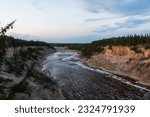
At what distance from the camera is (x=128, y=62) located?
271 ft

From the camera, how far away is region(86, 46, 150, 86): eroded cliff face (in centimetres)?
6888

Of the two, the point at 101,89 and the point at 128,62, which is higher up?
the point at 128,62

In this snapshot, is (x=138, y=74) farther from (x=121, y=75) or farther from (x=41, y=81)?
(x=41, y=81)

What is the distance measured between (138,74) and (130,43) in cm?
2693

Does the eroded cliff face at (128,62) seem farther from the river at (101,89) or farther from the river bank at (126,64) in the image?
the river at (101,89)

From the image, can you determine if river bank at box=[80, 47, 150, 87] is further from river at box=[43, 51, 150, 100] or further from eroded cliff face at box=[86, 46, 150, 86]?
river at box=[43, 51, 150, 100]

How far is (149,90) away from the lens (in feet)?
171

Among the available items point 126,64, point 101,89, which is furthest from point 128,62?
point 101,89

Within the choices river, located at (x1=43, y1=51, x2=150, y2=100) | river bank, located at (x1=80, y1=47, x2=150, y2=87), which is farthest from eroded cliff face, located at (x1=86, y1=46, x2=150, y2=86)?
river, located at (x1=43, y1=51, x2=150, y2=100)

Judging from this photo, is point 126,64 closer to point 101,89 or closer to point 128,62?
point 128,62

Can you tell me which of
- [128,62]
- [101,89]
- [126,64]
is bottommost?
[101,89]

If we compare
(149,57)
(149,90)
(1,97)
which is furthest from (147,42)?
(1,97)

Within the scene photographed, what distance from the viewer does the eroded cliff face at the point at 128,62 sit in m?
68.9

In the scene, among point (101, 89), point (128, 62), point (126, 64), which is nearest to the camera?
point (101, 89)
